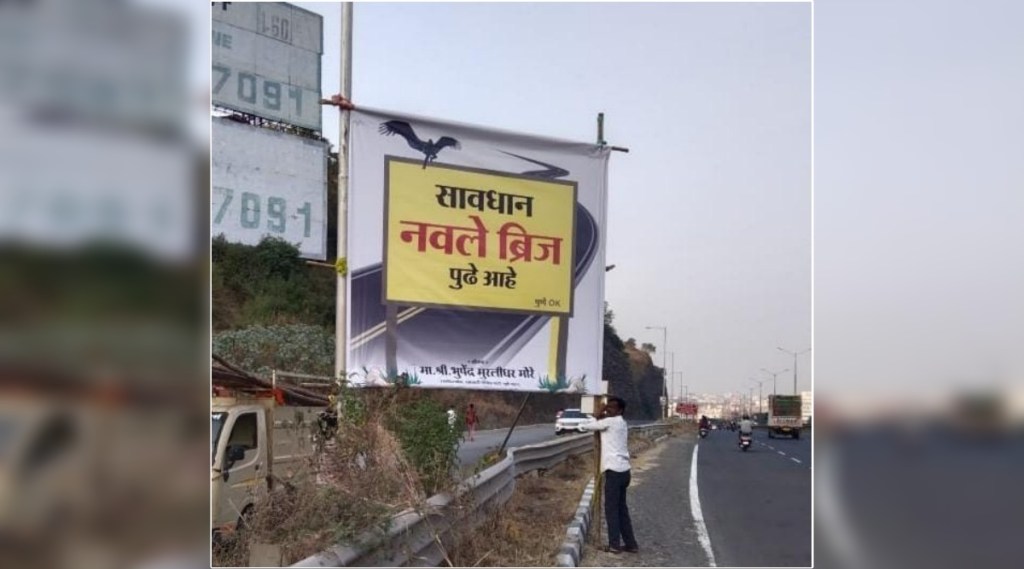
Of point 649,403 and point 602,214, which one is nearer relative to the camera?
point 602,214

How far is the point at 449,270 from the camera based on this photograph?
19.9 ft

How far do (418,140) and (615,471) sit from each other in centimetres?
267

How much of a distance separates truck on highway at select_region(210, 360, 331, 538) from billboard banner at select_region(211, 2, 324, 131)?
1.71 metres

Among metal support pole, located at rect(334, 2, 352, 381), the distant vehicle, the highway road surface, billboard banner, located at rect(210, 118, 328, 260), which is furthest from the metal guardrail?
the distant vehicle

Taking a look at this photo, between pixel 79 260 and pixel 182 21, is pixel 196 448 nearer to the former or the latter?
pixel 79 260

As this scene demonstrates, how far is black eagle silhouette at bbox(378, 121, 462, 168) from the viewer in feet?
19.5

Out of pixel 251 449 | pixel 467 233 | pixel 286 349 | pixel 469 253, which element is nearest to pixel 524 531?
pixel 469 253

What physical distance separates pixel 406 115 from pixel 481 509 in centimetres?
247

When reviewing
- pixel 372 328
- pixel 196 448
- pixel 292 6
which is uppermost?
pixel 292 6

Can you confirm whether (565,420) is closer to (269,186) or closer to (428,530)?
(269,186)

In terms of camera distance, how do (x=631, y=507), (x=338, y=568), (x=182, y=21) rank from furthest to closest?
(x=631, y=507), (x=338, y=568), (x=182, y=21)

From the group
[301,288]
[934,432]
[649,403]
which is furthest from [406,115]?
[649,403]

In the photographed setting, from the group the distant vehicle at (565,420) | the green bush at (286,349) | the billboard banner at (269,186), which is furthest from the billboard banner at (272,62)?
the distant vehicle at (565,420)

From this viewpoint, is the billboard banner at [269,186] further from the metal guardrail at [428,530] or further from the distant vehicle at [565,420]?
the distant vehicle at [565,420]
